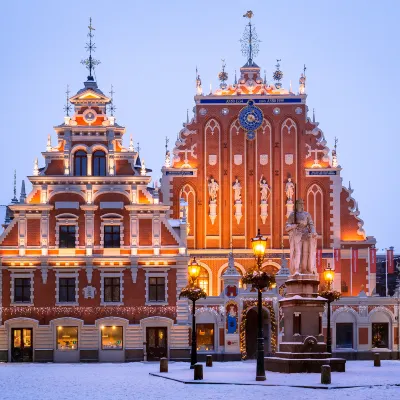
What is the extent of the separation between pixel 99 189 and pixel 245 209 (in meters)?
11.3

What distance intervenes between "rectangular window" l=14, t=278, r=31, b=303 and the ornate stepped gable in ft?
38.8

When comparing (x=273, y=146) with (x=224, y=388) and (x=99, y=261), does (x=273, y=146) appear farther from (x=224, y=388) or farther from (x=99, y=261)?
(x=224, y=388)

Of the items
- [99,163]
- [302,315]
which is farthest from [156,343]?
[302,315]

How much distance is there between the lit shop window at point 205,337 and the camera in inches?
2361

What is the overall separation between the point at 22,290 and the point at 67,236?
3.97 meters

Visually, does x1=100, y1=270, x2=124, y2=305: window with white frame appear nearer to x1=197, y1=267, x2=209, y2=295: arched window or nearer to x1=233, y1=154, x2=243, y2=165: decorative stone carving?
x1=197, y1=267, x2=209, y2=295: arched window

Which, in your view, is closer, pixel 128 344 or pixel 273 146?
pixel 128 344

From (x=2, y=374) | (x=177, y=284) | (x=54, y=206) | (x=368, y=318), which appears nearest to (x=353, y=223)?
(x=368, y=318)

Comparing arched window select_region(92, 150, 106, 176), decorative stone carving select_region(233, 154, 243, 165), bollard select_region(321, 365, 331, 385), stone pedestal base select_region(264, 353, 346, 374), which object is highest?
decorative stone carving select_region(233, 154, 243, 165)

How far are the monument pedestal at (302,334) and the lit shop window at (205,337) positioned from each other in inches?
719

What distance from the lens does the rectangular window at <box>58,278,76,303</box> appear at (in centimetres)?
5981

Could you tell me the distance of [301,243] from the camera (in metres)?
42.5

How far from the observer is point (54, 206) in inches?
2367

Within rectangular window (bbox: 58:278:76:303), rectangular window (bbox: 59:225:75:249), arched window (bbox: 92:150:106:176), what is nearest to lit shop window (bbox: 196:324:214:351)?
rectangular window (bbox: 58:278:76:303)
